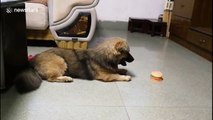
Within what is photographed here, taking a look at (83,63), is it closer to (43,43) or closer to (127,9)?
(43,43)

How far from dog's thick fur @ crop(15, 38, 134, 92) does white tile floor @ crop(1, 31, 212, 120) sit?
0.18 ft

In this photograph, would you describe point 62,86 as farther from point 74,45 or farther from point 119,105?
point 74,45

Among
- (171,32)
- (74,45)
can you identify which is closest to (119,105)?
(74,45)

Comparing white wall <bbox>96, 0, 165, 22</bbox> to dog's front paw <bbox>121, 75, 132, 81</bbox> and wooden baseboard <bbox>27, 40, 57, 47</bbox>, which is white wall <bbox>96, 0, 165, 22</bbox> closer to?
wooden baseboard <bbox>27, 40, 57, 47</bbox>

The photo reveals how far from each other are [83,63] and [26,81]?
447mm

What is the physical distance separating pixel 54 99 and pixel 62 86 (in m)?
0.19

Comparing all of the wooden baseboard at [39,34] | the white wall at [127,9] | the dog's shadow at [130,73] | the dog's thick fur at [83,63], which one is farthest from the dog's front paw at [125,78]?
the white wall at [127,9]

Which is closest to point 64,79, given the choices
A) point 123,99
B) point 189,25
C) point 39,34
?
point 123,99

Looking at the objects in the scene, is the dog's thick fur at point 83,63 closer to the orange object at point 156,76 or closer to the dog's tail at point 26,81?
the dog's tail at point 26,81

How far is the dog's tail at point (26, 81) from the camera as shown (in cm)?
141

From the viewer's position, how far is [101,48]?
172 centimetres

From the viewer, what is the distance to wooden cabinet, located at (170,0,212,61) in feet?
8.48

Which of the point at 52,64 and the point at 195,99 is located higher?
Answer: the point at 52,64

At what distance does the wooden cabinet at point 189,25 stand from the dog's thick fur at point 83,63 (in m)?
1.14
